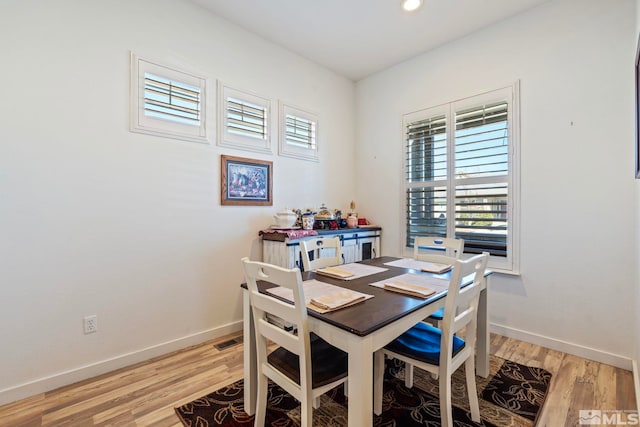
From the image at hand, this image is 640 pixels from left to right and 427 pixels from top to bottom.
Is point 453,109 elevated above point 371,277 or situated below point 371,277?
above

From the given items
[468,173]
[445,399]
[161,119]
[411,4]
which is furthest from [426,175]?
[161,119]

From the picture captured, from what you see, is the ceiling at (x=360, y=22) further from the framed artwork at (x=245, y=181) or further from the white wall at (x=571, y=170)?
the framed artwork at (x=245, y=181)

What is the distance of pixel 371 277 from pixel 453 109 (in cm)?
222

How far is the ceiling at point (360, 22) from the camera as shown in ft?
8.47

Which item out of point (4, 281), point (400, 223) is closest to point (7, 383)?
point (4, 281)

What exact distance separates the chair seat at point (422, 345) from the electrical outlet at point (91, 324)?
2032 mm

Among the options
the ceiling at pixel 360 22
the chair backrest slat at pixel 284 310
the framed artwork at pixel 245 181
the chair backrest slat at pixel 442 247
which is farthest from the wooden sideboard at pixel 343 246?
the ceiling at pixel 360 22

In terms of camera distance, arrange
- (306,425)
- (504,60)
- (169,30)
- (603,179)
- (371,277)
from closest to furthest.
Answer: (306,425)
(371,277)
(603,179)
(169,30)
(504,60)

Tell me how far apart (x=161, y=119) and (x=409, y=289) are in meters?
2.27

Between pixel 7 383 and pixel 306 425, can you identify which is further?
pixel 7 383

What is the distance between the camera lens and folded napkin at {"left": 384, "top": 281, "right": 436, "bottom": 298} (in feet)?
4.77

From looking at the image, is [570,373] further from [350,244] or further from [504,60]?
[504,60]

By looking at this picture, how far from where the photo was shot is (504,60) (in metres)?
2.77

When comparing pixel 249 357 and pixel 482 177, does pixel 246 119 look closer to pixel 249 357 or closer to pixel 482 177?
pixel 249 357
